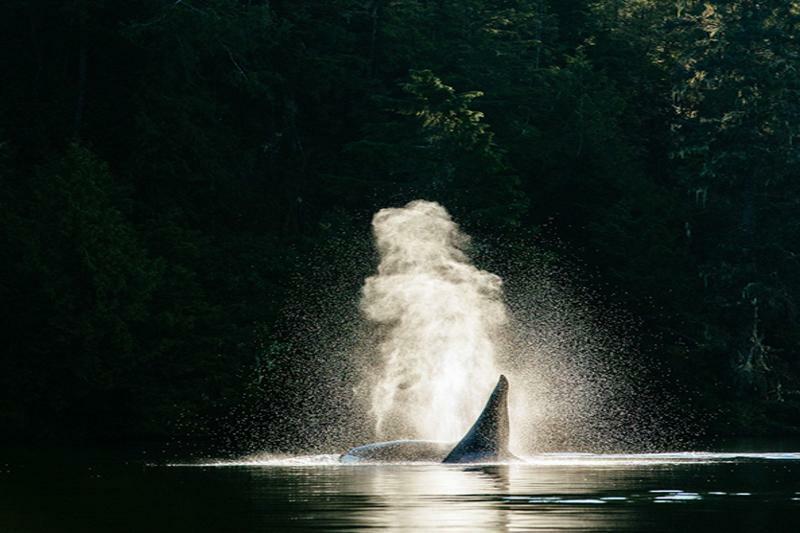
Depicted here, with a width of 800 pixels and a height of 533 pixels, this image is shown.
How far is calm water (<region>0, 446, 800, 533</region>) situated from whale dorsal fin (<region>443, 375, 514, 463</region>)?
68 cm

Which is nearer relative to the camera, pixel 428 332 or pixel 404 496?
pixel 404 496

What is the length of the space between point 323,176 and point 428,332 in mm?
30127

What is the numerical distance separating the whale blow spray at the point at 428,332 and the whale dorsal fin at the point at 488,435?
807cm

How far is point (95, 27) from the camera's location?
2763 inches

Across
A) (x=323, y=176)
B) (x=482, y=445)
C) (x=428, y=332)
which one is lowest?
(x=482, y=445)

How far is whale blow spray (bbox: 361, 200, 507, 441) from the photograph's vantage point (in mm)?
46094

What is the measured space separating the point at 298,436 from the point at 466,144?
17.9 meters

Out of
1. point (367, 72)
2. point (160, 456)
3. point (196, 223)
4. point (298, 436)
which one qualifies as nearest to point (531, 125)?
point (367, 72)

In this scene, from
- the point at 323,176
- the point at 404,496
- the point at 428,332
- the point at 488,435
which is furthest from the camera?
the point at 323,176

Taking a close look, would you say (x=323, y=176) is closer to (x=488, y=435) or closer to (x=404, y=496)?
(x=488, y=435)

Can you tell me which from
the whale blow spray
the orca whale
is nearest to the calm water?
the orca whale

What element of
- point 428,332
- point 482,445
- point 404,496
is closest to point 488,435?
point 482,445

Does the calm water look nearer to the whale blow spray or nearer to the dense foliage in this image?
the whale blow spray

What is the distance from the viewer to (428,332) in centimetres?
4797
